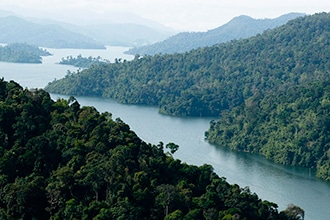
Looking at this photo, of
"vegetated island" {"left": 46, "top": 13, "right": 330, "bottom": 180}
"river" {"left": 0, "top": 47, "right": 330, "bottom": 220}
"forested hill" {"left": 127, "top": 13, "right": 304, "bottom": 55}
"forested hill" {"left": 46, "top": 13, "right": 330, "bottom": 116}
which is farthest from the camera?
"forested hill" {"left": 127, "top": 13, "right": 304, "bottom": 55}

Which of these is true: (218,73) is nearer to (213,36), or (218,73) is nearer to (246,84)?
(246,84)

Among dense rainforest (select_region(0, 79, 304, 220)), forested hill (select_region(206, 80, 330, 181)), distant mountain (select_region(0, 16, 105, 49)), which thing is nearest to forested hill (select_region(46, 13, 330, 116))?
forested hill (select_region(206, 80, 330, 181))

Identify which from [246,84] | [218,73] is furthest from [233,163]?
[218,73]

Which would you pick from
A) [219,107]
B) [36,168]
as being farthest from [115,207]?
[219,107]

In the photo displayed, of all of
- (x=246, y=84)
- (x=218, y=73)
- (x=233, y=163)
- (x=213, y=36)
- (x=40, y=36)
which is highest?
(x=213, y=36)

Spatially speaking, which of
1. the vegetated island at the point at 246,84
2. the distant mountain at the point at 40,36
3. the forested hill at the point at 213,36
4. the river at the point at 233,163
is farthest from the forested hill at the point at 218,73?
the distant mountain at the point at 40,36

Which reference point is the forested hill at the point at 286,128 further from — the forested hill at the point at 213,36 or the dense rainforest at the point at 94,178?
the forested hill at the point at 213,36

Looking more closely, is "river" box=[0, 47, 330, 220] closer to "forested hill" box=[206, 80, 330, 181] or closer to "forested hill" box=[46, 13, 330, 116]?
"forested hill" box=[206, 80, 330, 181]
